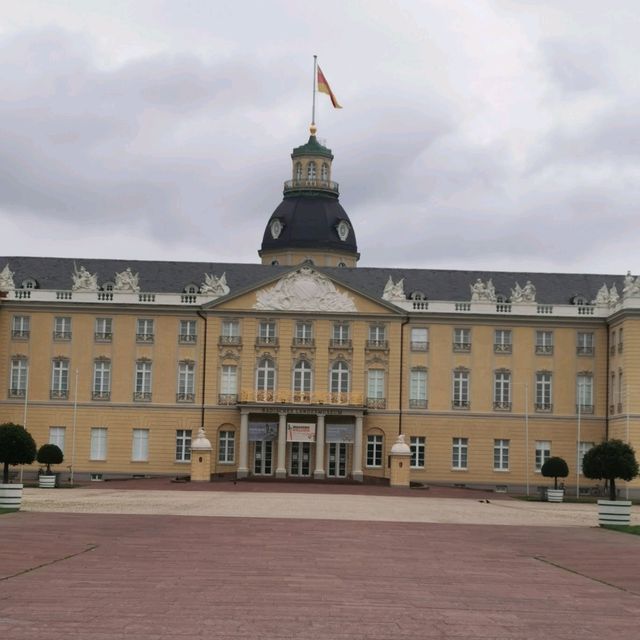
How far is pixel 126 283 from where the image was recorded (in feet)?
253

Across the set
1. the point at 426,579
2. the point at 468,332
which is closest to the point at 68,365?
the point at 468,332

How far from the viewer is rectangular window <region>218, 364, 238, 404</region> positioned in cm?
7675

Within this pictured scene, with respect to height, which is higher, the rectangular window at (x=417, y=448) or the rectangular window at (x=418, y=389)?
the rectangular window at (x=418, y=389)

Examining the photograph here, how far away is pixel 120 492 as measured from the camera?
56.3 metres

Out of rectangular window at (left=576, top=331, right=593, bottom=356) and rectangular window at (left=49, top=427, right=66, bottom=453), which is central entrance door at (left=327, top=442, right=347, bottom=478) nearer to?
rectangular window at (left=576, top=331, right=593, bottom=356)

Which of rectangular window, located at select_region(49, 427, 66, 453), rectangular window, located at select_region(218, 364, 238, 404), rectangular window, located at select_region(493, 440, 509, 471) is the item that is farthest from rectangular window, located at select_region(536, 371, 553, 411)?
rectangular window, located at select_region(49, 427, 66, 453)

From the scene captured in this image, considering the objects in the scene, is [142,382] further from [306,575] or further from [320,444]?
[306,575]

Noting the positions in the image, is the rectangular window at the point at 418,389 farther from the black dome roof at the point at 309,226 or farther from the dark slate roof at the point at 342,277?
the black dome roof at the point at 309,226

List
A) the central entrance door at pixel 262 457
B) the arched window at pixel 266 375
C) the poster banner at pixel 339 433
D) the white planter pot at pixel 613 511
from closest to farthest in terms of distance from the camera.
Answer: the white planter pot at pixel 613 511, the poster banner at pixel 339 433, the central entrance door at pixel 262 457, the arched window at pixel 266 375

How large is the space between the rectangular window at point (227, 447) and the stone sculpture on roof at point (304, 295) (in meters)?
7.69

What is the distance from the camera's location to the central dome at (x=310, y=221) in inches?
3620

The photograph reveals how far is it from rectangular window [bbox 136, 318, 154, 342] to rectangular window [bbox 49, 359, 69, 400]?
4518 mm

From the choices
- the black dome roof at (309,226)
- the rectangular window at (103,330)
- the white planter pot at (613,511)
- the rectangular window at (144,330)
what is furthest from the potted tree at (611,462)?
the black dome roof at (309,226)

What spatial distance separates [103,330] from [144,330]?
2.41 m
